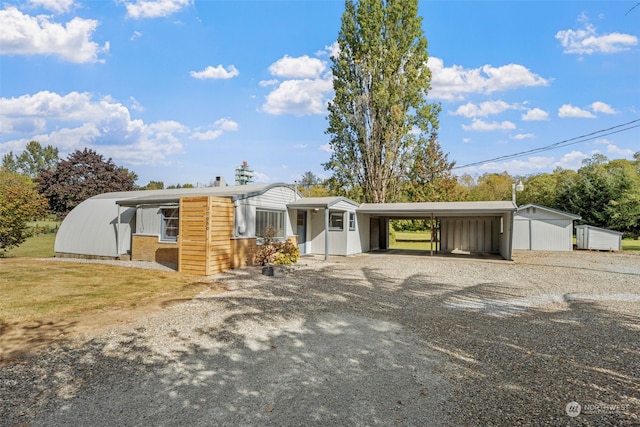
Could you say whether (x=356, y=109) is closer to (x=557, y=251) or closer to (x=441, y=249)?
(x=441, y=249)

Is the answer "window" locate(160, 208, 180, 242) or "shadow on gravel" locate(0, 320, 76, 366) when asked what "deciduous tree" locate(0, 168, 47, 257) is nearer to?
Answer: "window" locate(160, 208, 180, 242)

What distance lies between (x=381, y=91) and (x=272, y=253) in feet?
49.7

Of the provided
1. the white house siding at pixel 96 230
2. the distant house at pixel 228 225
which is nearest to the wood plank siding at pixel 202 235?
the distant house at pixel 228 225

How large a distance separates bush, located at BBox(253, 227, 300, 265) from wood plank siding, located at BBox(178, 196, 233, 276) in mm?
1735

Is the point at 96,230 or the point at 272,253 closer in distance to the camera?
the point at 272,253

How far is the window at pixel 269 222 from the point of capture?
1316 centimetres

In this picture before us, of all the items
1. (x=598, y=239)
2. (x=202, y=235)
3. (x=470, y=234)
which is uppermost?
(x=202, y=235)

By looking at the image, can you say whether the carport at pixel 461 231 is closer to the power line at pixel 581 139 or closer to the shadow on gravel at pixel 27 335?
the power line at pixel 581 139

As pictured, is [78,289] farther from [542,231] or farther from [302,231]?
[542,231]

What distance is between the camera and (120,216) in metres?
14.5

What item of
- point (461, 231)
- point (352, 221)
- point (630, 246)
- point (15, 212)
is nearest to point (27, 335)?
point (15, 212)

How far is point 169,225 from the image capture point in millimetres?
13047

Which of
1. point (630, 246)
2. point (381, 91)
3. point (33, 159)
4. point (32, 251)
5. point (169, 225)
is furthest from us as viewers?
point (33, 159)

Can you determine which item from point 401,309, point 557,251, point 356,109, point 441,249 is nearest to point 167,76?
point 356,109
